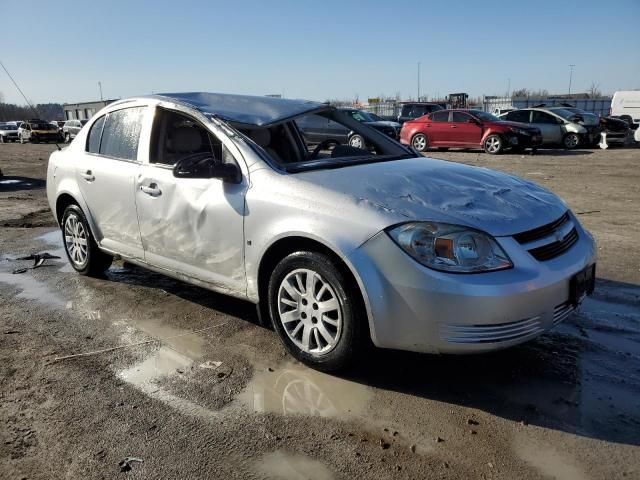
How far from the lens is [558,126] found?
756 inches

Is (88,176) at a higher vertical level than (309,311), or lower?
higher

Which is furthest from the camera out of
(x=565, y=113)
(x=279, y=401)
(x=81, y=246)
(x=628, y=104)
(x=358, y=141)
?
(x=628, y=104)

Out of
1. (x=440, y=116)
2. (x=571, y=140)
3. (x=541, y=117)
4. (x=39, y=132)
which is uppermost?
(x=440, y=116)

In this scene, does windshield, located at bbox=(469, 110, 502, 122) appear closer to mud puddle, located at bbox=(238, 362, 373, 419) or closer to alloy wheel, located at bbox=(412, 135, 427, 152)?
alloy wheel, located at bbox=(412, 135, 427, 152)

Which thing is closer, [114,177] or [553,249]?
[553,249]

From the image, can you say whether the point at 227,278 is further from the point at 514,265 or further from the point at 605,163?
the point at 605,163

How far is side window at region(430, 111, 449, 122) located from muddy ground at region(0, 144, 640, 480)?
14.5m

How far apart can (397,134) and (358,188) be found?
18.7 m

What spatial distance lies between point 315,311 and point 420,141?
54.4 ft

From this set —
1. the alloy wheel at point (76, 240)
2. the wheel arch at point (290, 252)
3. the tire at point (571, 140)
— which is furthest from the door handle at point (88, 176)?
the tire at point (571, 140)

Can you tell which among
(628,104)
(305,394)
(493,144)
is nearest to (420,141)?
(493,144)

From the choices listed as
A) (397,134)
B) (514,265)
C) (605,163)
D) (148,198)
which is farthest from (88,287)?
(397,134)

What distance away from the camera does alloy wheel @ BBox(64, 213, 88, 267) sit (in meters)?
5.21

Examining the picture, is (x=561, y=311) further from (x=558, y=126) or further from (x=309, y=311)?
(x=558, y=126)
